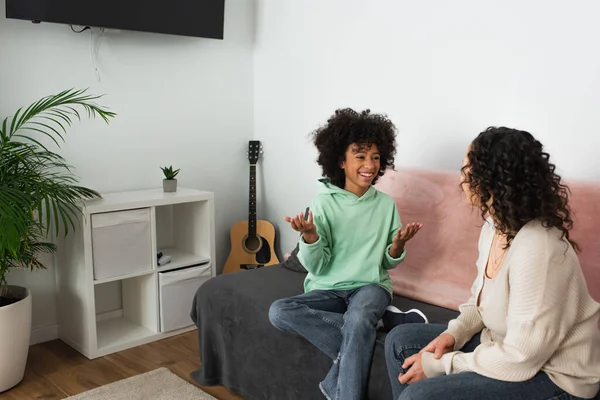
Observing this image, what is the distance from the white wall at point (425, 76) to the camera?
2195 millimetres

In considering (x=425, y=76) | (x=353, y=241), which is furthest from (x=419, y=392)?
(x=425, y=76)

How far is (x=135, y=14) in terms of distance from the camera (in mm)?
2938

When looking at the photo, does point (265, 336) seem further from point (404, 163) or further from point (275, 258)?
point (275, 258)

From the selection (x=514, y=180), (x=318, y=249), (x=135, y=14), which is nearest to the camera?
(x=514, y=180)

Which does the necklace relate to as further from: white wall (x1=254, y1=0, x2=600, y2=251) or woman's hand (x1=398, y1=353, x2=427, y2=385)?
white wall (x1=254, y1=0, x2=600, y2=251)

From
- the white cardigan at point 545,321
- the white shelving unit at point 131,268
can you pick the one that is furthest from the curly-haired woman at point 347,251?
the white shelving unit at point 131,268

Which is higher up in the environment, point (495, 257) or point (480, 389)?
point (495, 257)

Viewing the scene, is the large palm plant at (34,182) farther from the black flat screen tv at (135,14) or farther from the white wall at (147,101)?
the black flat screen tv at (135,14)

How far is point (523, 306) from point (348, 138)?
1083mm

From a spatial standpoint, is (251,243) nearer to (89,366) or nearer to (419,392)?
(89,366)

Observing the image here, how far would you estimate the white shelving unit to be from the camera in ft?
8.93

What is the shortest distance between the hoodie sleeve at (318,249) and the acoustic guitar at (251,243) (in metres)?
1.27

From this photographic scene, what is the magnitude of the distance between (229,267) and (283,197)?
0.51m

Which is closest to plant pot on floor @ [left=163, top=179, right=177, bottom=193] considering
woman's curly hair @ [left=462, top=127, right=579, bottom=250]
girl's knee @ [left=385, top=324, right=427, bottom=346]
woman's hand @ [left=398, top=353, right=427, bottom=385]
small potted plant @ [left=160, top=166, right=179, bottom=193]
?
small potted plant @ [left=160, top=166, right=179, bottom=193]
